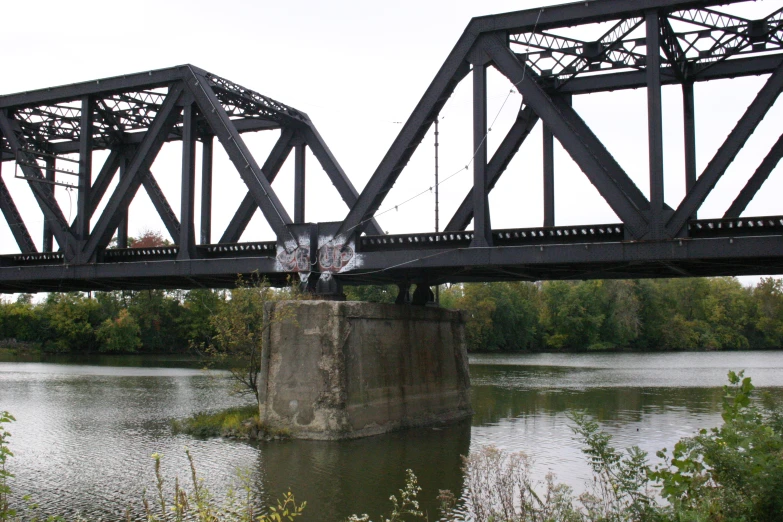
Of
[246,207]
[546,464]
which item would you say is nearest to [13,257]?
[246,207]

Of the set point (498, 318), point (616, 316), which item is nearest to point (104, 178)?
point (498, 318)

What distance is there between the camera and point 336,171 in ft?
94.6

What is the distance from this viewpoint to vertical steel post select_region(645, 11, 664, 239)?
64.4 feet

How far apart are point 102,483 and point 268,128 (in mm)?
18364

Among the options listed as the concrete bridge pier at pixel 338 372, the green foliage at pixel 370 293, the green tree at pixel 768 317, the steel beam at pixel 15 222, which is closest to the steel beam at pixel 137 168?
the steel beam at pixel 15 222

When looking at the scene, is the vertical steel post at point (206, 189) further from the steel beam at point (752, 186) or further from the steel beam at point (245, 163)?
the steel beam at point (752, 186)

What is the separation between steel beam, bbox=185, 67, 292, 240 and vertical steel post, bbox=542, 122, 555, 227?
27.5 feet

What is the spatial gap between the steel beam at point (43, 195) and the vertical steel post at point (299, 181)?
8972 millimetres

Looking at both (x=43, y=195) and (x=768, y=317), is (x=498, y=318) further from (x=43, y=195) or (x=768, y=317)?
(x=43, y=195)

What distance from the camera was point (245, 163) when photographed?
25.8 metres

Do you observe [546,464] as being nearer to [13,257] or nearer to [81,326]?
[13,257]

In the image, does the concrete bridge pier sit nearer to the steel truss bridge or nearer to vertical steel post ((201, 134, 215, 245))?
the steel truss bridge

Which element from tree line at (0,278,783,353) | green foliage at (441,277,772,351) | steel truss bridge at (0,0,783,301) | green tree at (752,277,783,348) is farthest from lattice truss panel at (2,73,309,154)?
green tree at (752,277,783,348)

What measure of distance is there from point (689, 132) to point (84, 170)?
22.5 meters
